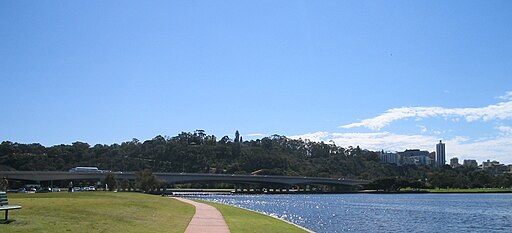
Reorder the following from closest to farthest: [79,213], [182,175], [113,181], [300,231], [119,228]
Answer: [119,228], [79,213], [300,231], [113,181], [182,175]

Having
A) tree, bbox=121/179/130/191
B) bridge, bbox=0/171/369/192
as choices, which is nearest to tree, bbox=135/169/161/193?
tree, bbox=121/179/130/191

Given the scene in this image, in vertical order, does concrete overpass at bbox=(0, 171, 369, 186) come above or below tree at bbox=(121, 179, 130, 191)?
above

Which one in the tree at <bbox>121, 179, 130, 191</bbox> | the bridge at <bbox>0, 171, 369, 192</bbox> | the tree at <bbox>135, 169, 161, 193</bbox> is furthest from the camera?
the tree at <bbox>121, 179, 130, 191</bbox>

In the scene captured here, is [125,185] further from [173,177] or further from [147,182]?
[173,177]

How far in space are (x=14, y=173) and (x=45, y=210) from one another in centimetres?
11630

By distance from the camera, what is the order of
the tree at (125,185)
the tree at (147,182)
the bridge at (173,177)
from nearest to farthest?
the tree at (147,182) → the bridge at (173,177) → the tree at (125,185)

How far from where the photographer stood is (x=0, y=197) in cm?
2423

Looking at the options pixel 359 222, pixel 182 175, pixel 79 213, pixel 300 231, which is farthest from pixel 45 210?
pixel 182 175

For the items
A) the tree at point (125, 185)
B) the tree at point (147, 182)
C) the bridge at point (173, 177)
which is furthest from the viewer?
the tree at point (125, 185)

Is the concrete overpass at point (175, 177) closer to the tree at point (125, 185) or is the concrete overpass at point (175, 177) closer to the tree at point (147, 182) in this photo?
the tree at point (125, 185)

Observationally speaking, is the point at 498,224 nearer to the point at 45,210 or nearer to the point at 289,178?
the point at 45,210

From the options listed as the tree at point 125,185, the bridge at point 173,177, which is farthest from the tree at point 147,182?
the bridge at point 173,177

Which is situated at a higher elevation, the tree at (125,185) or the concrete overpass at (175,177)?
the concrete overpass at (175,177)

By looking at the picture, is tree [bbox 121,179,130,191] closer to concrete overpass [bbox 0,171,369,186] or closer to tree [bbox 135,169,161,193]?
concrete overpass [bbox 0,171,369,186]
